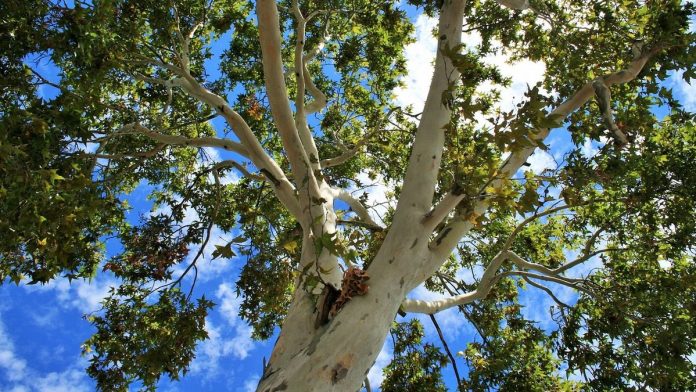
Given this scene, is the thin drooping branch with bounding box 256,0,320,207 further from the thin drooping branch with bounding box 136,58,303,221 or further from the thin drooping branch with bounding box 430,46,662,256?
the thin drooping branch with bounding box 430,46,662,256

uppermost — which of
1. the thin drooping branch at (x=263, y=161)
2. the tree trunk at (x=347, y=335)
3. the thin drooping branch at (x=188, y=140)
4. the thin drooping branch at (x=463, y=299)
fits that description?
the thin drooping branch at (x=188, y=140)

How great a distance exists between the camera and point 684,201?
6660 millimetres

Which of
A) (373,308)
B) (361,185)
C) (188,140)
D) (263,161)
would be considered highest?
(361,185)

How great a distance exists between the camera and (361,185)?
386 inches

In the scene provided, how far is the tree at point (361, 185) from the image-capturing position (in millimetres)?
3922

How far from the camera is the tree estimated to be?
12.9 ft

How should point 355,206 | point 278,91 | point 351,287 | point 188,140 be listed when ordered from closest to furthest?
point 351,287, point 278,91, point 188,140, point 355,206

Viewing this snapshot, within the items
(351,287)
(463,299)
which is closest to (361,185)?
(463,299)

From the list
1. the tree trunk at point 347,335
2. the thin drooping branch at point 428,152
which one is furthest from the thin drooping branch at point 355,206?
the tree trunk at point 347,335

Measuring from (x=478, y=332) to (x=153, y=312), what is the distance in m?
4.79

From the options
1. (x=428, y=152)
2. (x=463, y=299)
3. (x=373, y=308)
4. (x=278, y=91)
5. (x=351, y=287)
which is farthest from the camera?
(x=463, y=299)

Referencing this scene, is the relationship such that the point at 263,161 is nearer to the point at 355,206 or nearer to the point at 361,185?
the point at 355,206

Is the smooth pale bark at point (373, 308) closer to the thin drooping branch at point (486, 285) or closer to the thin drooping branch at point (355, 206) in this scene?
the thin drooping branch at point (486, 285)

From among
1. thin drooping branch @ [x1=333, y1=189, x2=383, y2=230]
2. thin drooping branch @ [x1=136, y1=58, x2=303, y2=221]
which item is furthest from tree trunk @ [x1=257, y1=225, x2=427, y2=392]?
thin drooping branch @ [x1=333, y1=189, x2=383, y2=230]
